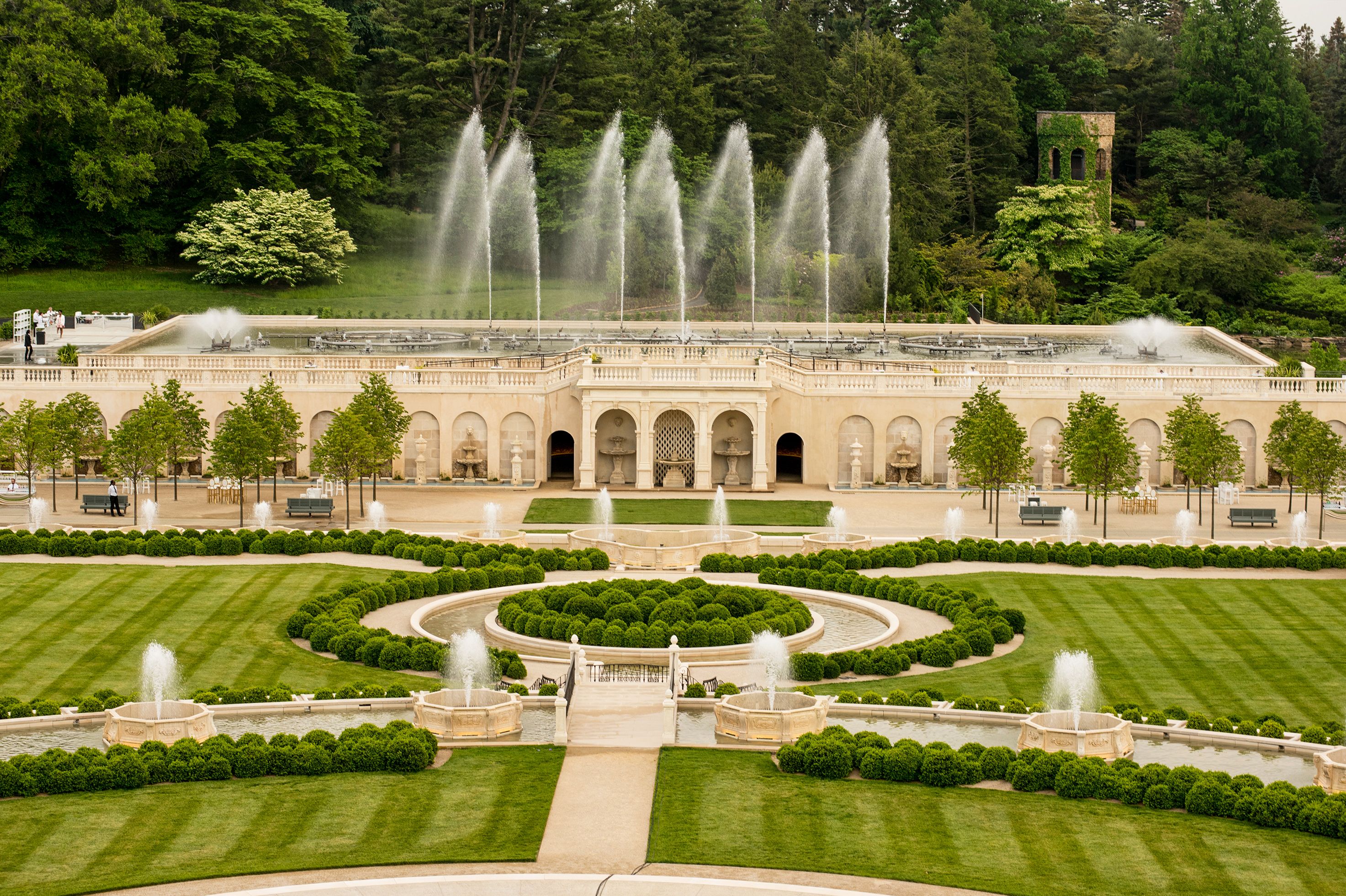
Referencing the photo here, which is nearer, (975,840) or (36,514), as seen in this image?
(975,840)

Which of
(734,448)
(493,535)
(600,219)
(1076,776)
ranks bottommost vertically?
(1076,776)

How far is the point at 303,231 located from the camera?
314 ft

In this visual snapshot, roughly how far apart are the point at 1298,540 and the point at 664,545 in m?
17.3

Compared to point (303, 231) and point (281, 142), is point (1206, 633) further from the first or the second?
point (281, 142)

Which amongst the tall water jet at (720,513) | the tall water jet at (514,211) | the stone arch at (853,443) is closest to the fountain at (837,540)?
the tall water jet at (720,513)

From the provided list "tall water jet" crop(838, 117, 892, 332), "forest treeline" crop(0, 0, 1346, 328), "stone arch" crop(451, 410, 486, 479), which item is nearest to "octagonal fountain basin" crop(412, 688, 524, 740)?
"stone arch" crop(451, 410, 486, 479)

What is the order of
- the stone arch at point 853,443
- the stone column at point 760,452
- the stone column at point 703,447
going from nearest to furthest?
the stone column at point 703,447 < the stone column at point 760,452 < the stone arch at point 853,443

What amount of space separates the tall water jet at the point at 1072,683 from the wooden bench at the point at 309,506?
81.0ft

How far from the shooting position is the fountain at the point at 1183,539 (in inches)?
2186

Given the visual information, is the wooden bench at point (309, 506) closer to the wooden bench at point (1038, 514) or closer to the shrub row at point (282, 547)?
the shrub row at point (282, 547)

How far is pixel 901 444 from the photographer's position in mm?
69062

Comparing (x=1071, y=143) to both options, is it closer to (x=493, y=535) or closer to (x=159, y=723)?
(x=493, y=535)

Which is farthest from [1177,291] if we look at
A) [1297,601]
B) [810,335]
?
[1297,601]

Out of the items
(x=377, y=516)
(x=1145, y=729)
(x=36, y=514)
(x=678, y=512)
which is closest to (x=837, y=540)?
(x=678, y=512)
